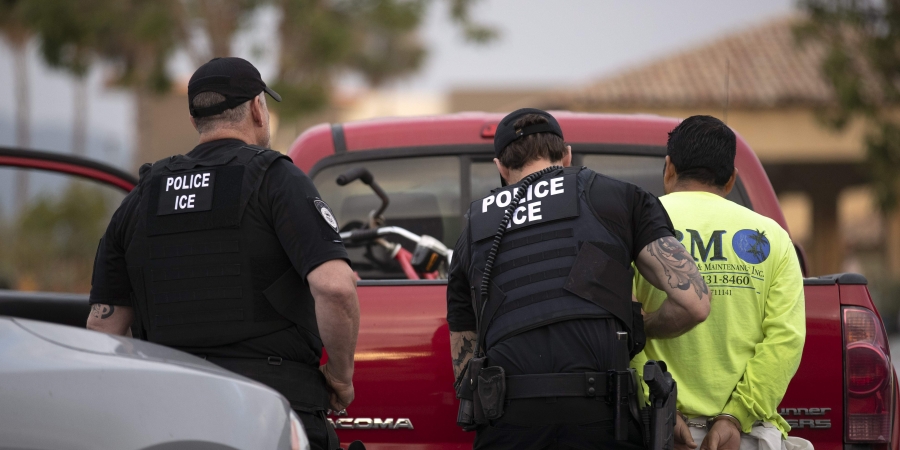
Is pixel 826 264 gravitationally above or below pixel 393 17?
below

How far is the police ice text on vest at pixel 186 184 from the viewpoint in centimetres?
274

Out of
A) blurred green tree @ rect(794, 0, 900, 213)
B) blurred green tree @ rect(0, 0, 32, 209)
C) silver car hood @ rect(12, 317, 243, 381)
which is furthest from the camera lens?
blurred green tree @ rect(0, 0, 32, 209)

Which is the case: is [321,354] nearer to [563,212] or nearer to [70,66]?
[563,212]

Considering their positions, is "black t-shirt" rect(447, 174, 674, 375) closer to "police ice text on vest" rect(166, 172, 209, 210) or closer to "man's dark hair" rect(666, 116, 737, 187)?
"man's dark hair" rect(666, 116, 737, 187)

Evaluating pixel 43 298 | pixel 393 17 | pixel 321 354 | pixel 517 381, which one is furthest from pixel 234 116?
pixel 393 17

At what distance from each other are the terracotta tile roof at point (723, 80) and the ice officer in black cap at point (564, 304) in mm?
19982

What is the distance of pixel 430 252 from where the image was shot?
372 centimetres

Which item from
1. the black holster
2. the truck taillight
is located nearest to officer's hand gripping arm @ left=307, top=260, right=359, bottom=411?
the black holster

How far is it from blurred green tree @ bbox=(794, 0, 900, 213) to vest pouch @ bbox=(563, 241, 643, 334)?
581 inches

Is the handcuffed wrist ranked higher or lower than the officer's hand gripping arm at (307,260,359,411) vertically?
lower

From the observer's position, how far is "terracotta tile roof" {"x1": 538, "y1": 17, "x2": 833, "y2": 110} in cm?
2269

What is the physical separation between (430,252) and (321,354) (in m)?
0.92

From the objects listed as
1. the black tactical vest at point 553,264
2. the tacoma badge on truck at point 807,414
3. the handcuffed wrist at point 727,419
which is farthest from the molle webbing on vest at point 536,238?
the tacoma badge on truck at point 807,414

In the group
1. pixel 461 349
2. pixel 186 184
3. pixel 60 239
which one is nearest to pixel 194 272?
pixel 186 184
